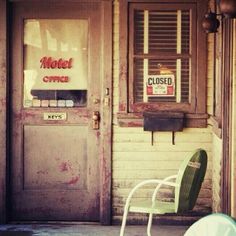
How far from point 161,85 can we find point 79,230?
1.65m

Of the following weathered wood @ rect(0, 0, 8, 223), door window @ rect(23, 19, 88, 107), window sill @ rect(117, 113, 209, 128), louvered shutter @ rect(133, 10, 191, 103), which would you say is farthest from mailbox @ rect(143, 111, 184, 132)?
weathered wood @ rect(0, 0, 8, 223)

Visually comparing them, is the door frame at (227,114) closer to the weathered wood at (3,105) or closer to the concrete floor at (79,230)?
the concrete floor at (79,230)

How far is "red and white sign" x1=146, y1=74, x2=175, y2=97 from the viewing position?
6.51 m

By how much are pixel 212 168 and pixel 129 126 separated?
93cm

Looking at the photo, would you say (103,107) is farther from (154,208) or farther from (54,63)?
(154,208)

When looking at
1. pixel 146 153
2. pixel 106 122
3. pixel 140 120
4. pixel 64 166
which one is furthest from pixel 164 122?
pixel 64 166

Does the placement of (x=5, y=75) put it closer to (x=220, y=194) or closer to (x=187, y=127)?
(x=187, y=127)

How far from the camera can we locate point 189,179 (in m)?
5.05

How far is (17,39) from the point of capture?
655 centimetres

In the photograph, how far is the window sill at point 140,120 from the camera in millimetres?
6453

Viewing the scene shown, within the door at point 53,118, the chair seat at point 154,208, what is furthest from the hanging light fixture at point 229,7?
the door at point 53,118

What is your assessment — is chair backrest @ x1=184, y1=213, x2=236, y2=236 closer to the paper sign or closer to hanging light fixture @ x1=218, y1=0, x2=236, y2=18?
hanging light fixture @ x1=218, y1=0, x2=236, y2=18

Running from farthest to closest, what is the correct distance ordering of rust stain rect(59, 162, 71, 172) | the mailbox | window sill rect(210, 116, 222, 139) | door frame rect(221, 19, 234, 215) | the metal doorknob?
rust stain rect(59, 162, 71, 172), the metal doorknob, the mailbox, window sill rect(210, 116, 222, 139), door frame rect(221, 19, 234, 215)

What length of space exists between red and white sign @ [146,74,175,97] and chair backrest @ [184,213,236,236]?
3860mm
